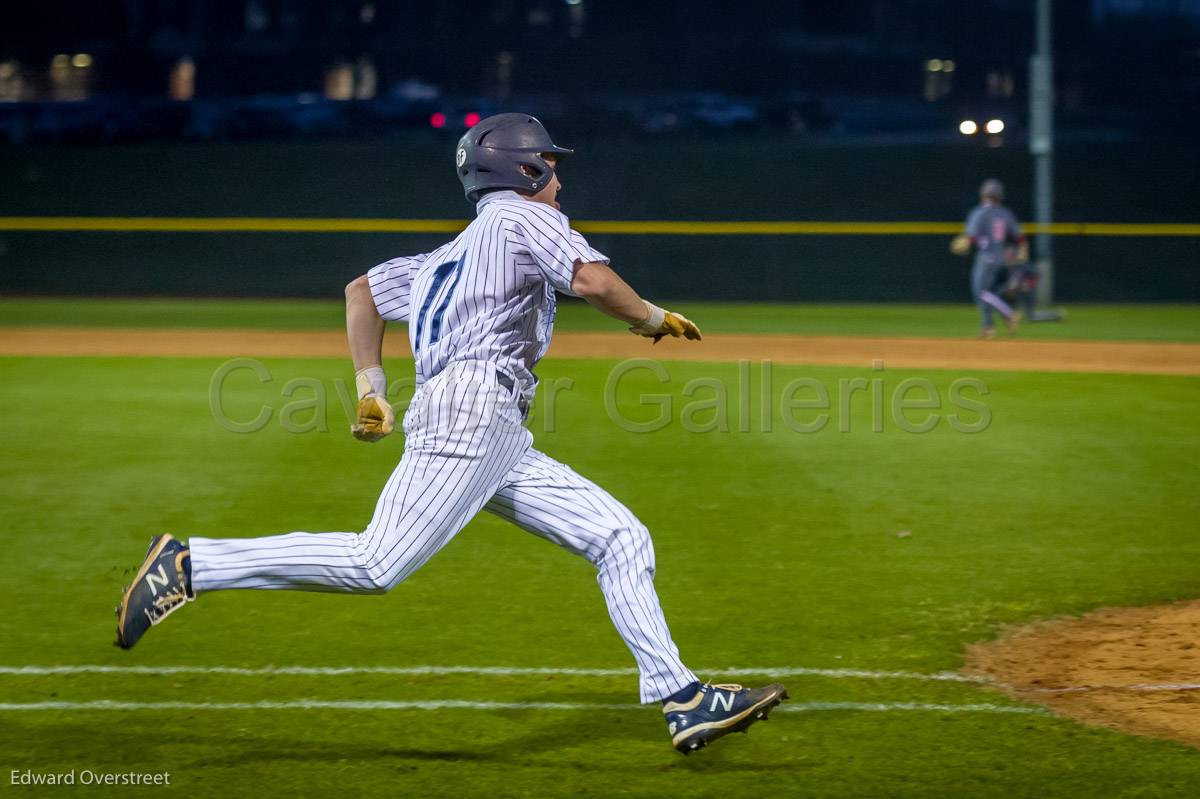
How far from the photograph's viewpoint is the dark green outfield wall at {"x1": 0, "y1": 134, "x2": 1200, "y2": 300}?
28297 millimetres

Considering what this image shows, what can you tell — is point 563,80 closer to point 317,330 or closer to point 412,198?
point 412,198

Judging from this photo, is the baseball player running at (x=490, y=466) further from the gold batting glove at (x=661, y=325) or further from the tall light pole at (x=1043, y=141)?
the tall light pole at (x=1043, y=141)

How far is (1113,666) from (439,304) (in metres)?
3.02

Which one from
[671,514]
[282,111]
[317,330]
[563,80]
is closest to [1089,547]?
[671,514]

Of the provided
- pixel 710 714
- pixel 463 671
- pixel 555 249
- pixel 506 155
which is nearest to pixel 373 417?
pixel 555 249

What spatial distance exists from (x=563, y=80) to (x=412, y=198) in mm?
21948

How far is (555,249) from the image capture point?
448cm

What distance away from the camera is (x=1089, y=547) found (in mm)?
7969

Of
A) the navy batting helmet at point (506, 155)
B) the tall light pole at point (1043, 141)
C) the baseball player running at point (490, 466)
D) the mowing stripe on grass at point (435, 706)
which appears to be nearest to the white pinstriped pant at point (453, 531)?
the baseball player running at point (490, 466)

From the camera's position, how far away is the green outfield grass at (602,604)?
4742 millimetres

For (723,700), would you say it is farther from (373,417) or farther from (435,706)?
(373,417)

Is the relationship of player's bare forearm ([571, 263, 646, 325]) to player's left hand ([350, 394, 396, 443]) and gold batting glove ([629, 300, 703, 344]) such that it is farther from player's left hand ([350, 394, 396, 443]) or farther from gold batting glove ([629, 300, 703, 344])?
player's left hand ([350, 394, 396, 443])

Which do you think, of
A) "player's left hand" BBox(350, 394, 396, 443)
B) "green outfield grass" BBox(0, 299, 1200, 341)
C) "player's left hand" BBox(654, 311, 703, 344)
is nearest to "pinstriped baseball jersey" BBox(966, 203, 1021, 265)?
"green outfield grass" BBox(0, 299, 1200, 341)

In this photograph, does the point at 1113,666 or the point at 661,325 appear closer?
the point at 661,325
